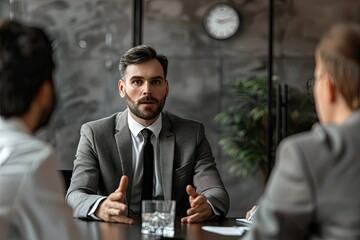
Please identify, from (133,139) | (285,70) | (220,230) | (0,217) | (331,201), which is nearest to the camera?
(331,201)

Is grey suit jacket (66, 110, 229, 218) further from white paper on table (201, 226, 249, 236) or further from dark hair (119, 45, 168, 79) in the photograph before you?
white paper on table (201, 226, 249, 236)

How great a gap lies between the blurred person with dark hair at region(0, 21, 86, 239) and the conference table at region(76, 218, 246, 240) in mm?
679

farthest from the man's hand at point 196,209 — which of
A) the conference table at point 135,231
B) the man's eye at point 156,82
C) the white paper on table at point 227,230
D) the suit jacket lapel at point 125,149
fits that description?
the man's eye at point 156,82

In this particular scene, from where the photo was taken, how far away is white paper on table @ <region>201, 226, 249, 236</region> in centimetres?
251

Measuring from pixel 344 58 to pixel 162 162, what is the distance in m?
1.79

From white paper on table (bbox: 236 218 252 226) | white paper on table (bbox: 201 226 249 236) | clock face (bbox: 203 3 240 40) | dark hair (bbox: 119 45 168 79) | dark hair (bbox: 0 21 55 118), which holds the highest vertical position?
clock face (bbox: 203 3 240 40)

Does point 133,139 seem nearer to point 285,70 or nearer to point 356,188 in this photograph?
point 356,188

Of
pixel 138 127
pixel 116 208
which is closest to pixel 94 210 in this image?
pixel 116 208

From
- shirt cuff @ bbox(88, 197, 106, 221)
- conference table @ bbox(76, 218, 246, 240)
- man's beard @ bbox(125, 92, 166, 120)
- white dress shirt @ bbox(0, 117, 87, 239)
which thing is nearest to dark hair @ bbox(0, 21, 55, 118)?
white dress shirt @ bbox(0, 117, 87, 239)

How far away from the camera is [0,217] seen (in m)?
1.61

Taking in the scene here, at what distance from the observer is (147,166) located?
329 centimetres

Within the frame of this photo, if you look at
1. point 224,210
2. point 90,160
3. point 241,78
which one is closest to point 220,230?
point 224,210

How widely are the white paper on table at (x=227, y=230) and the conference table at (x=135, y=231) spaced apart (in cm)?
3

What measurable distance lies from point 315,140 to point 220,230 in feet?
3.74
